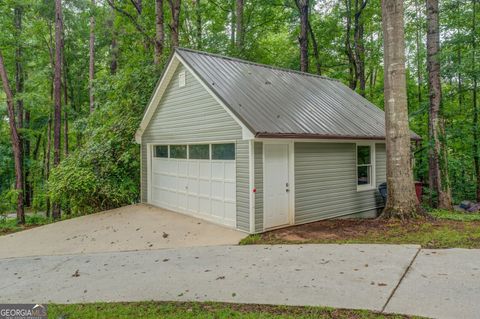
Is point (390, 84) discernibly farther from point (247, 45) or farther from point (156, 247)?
point (247, 45)

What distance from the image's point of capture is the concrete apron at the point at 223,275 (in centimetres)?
424

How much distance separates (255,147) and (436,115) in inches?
261

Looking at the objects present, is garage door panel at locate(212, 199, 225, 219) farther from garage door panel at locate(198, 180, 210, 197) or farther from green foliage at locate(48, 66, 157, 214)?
green foliage at locate(48, 66, 157, 214)

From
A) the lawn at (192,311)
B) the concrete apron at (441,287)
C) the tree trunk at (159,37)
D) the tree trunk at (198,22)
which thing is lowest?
the lawn at (192,311)

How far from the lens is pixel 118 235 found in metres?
8.03

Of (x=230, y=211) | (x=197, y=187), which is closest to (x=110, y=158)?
(x=197, y=187)

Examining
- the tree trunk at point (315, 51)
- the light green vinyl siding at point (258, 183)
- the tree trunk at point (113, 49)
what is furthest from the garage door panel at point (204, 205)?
the tree trunk at point (315, 51)

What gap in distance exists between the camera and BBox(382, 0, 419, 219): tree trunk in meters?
7.74

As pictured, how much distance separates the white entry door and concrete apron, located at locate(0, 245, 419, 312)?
147 cm

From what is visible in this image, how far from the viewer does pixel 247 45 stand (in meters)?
18.0

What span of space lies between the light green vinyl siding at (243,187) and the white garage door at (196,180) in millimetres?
256

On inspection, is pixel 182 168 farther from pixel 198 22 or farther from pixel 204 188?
pixel 198 22

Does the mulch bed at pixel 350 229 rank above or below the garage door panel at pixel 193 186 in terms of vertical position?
below

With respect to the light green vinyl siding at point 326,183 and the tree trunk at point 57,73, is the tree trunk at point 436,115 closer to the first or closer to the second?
the light green vinyl siding at point 326,183
